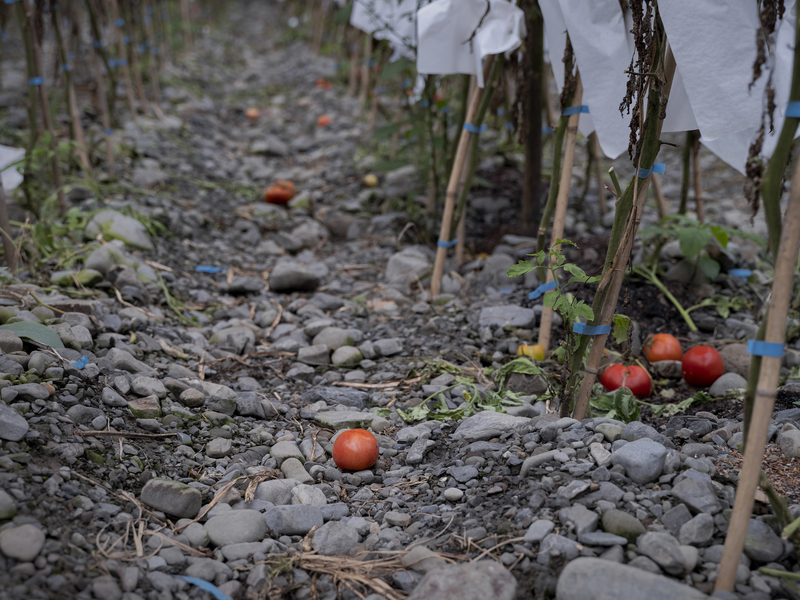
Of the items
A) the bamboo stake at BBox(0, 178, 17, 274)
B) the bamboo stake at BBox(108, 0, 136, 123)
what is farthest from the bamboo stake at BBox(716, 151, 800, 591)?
the bamboo stake at BBox(108, 0, 136, 123)

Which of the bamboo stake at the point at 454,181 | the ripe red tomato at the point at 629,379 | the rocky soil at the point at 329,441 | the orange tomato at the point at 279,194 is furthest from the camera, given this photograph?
the orange tomato at the point at 279,194

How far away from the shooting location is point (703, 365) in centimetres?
240

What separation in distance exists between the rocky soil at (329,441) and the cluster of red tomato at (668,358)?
0.22 feet

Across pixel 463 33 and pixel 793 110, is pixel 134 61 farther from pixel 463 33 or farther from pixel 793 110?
pixel 793 110

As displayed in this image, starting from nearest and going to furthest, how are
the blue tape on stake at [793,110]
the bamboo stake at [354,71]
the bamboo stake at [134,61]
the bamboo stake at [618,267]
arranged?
the blue tape on stake at [793,110] → the bamboo stake at [618,267] → the bamboo stake at [134,61] → the bamboo stake at [354,71]

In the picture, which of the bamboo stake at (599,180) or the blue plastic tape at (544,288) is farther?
the bamboo stake at (599,180)

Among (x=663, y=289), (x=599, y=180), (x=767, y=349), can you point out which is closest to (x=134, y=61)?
(x=599, y=180)

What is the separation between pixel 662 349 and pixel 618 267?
96 cm

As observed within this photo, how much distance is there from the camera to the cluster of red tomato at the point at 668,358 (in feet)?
7.64

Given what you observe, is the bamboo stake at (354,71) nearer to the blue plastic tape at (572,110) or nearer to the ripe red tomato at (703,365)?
the blue plastic tape at (572,110)

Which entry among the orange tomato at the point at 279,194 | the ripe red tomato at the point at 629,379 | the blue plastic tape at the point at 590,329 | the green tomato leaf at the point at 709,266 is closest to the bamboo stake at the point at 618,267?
the blue plastic tape at the point at 590,329

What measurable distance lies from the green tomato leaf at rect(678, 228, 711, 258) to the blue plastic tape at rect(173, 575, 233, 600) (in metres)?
2.43

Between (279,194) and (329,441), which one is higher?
(279,194)

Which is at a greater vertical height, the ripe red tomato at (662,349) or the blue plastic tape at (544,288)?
the blue plastic tape at (544,288)
